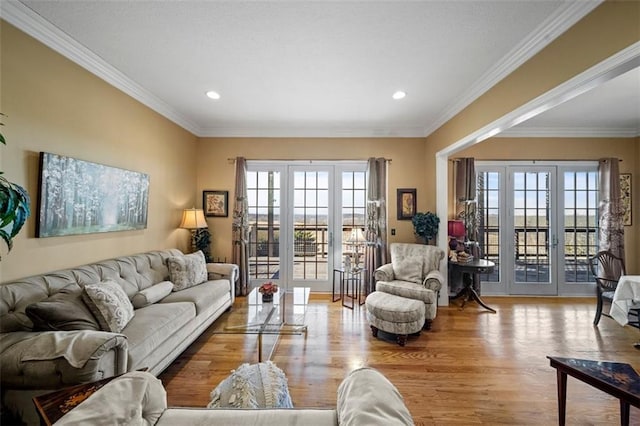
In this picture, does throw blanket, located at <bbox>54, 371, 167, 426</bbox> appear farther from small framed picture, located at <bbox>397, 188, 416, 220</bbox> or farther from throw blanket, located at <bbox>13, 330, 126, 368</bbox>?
small framed picture, located at <bbox>397, 188, 416, 220</bbox>

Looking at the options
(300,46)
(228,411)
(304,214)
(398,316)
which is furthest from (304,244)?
(228,411)

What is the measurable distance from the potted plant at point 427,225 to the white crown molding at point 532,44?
1.61 m

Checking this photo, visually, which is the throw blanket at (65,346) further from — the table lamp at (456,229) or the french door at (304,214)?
the table lamp at (456,229)

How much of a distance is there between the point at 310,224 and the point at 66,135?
3304mm

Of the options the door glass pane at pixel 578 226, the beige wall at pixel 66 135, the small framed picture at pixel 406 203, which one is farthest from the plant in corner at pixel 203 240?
the door glass pane at pixel 578 226

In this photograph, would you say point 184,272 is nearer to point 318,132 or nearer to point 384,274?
point 384,274

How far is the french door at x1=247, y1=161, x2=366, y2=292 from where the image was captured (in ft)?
15.3

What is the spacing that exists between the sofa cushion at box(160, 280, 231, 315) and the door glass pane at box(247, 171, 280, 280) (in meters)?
1.25

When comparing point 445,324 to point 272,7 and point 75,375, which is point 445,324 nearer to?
point 75,375

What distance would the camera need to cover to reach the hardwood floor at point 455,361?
1.97 m

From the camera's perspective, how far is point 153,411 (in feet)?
3.68

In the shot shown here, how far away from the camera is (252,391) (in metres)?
1.37

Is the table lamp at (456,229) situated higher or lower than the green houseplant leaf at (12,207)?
lower

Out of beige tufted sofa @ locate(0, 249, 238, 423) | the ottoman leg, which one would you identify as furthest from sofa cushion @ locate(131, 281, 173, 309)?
the ottoman leg
